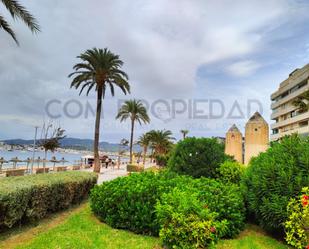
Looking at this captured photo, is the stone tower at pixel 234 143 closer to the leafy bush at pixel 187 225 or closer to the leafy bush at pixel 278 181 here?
the leafy bush at pixel 278 181

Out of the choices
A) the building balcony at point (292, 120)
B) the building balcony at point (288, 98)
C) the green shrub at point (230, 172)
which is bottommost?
the green shrub at point (230, 172)

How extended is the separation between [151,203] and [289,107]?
52.3m

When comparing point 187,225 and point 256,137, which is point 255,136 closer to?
point 256,137

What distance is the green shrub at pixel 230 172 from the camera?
9945 mm

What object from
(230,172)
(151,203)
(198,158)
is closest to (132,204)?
(151,203)

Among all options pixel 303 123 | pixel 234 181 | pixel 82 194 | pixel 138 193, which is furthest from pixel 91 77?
pixel 303 123

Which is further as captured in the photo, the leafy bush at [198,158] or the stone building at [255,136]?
the stone building at [255,136]

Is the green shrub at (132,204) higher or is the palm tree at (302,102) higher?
the palm tree at (302,102)

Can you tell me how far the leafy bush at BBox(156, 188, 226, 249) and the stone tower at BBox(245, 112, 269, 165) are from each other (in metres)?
10.0

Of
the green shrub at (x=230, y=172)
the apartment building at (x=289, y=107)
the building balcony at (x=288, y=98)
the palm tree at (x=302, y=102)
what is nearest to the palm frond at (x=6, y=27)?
the green shrub at (x=230, y=172)

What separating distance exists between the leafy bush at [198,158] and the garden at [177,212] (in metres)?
3.09

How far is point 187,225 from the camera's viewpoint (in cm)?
471

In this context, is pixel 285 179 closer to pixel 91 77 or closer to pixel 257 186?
pixel 257 186

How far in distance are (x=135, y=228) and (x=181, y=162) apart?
5.05 m
